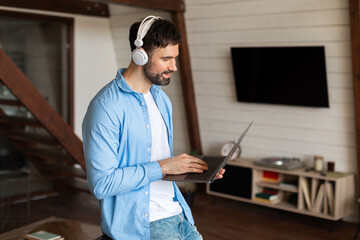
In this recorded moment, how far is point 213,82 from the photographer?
5.08 metres

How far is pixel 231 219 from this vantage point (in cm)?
459

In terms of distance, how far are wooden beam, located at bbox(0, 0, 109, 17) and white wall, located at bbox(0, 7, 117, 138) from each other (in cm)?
9

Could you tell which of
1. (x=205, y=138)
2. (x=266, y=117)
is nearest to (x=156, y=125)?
(x=266, y=117)

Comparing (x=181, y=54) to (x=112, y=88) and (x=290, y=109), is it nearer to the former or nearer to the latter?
(x=290, y=109)

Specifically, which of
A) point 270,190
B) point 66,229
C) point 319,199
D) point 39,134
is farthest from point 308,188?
Answer: point 39,134

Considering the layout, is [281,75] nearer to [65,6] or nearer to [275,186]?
[275,186]

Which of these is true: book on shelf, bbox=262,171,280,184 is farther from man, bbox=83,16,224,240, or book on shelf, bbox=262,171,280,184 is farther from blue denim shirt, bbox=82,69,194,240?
blue denim shirt, bbox=82,69,194,240

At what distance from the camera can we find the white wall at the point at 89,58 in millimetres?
5434

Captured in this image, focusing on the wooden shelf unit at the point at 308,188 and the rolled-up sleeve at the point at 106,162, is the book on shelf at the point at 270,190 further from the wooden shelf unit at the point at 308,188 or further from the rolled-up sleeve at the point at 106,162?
the rolled-up sleeve at the point at 106,162

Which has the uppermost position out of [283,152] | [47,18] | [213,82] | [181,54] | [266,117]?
[47,18]

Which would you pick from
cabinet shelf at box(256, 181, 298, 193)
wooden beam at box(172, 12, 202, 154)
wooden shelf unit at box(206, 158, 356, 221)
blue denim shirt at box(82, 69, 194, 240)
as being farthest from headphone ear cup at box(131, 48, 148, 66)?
wooden beam at box(172, 12, 202, 154)

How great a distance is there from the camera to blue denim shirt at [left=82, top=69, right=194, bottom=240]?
5.38 ft

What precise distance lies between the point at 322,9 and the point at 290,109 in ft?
3.30

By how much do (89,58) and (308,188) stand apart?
2867 mm
